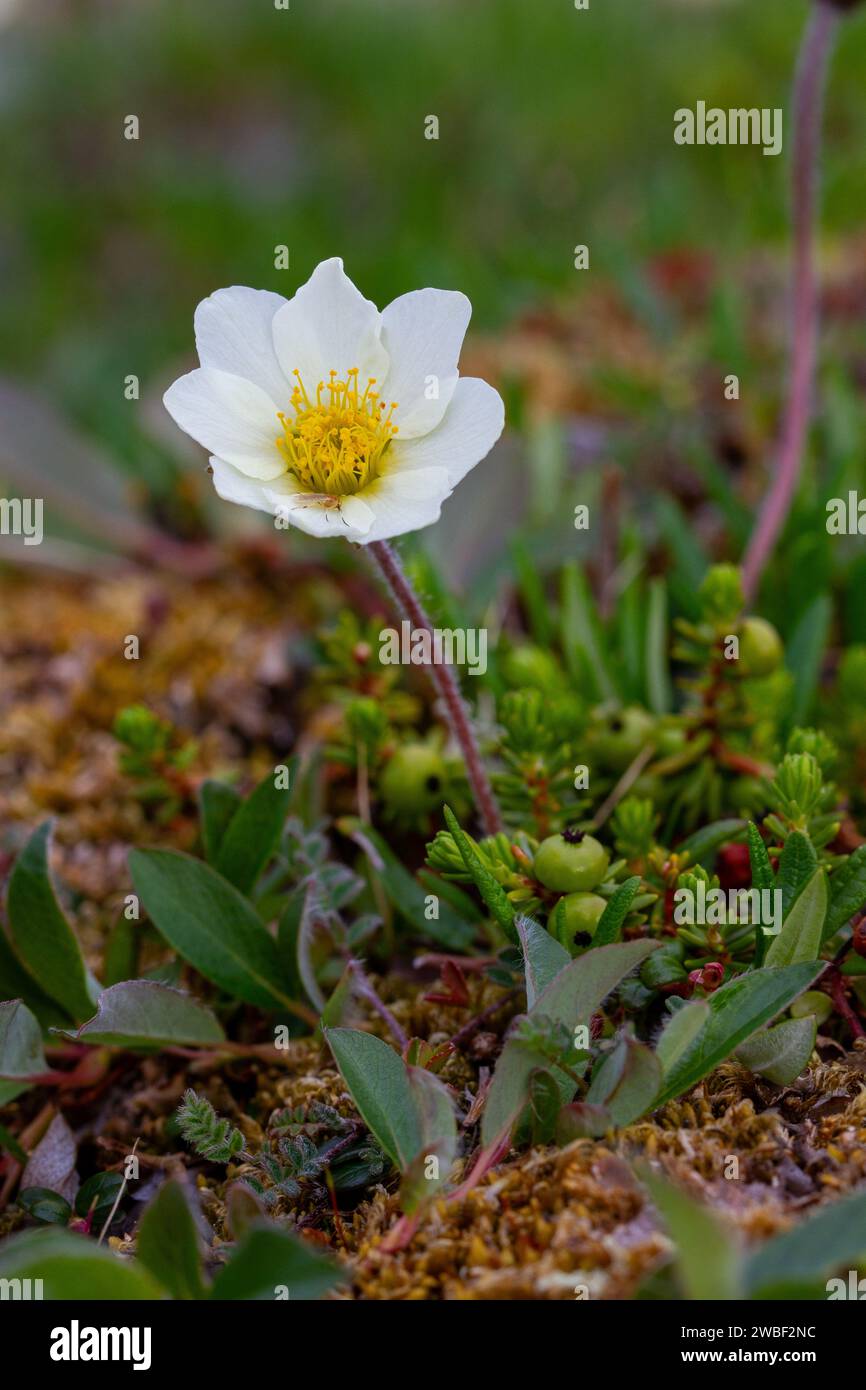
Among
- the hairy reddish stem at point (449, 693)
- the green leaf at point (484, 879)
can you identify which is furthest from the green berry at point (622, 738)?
the green leaf at point (484, 879)

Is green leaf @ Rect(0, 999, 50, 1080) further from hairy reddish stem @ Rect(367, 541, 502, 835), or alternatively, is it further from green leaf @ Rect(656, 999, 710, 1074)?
green leaf @ Rect(656, 999, 710, 1074)

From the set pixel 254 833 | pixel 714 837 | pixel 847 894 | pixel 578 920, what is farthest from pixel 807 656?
pixel 254 833

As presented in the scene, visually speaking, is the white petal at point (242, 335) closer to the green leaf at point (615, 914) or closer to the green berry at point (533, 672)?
the green berry at point (533, 672)

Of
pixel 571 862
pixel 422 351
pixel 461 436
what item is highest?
pixel 422 351

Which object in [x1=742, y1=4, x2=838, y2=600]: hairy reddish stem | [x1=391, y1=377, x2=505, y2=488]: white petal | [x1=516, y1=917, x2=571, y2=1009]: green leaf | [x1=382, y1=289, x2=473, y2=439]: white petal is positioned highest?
[x1=742, y1=4, x2=838, y2=600]: hairy reddish stem

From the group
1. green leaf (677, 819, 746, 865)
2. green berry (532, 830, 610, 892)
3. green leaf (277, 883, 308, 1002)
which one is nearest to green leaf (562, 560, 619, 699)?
green leaf (677, 819, 746, 865)

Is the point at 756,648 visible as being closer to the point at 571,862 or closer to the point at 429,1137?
the point at 571,862
